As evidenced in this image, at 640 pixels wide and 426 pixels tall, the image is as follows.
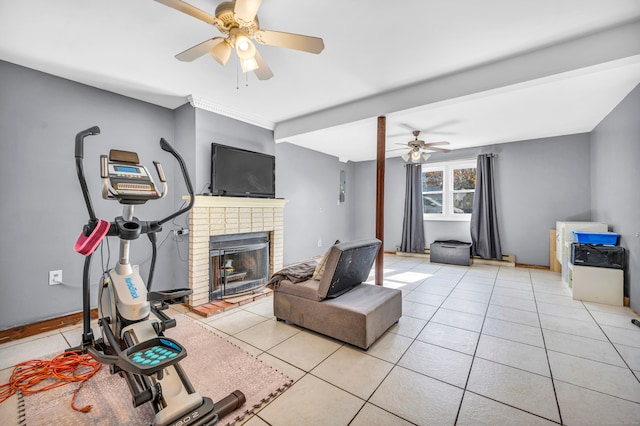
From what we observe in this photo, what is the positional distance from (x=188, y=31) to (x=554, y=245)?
6477 mm

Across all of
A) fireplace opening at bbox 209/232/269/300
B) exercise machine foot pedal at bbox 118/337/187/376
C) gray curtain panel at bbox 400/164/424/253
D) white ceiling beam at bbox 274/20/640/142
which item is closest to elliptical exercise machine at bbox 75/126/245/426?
exercise machine foot pedal at bbox 118/337/187/376

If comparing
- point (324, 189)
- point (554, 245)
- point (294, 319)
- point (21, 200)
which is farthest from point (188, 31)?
point (554, 245)

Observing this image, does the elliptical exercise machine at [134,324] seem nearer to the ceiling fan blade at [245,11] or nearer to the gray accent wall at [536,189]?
the ceiling fan blade at [245,11]

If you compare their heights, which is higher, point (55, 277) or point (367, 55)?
point (367, 55)

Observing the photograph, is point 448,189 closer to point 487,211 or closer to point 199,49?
point 487,211

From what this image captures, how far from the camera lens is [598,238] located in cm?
Result: 345

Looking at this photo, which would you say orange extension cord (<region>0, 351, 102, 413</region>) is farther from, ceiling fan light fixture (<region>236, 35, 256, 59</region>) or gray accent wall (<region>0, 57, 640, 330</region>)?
ceiling fan light fixture (<region>236, 35, 256, 59</region>)

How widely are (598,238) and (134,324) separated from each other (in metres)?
5.13

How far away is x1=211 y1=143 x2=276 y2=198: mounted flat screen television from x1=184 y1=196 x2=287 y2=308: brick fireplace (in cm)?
18

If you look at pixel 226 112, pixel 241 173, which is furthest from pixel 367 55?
pixel 241 173

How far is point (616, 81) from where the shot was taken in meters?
2.85

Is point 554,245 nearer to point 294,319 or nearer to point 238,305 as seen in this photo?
point 294,319

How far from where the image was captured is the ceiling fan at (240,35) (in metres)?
1.57

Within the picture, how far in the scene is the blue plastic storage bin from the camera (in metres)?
3.37
